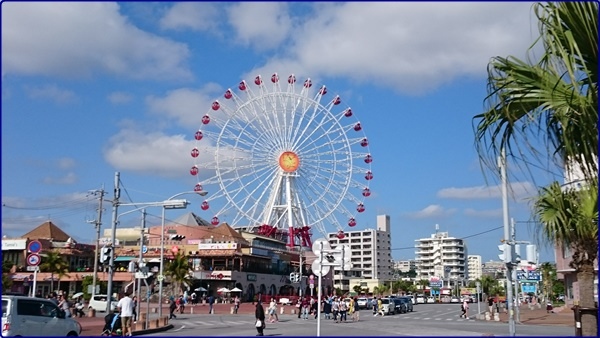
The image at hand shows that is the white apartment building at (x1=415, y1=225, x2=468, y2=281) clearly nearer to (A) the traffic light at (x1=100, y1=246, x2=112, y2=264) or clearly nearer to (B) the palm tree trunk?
(A) the traffic light at (x1=100, y1=246, x2=112, y2=264)

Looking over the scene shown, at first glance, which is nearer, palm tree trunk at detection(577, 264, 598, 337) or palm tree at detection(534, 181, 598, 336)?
palm tree at detection(534, 181, 598, 336)

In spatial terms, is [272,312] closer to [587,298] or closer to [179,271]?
[587,298]

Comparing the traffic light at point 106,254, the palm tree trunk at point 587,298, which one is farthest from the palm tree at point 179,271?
the palm tree trunk at point 587,298

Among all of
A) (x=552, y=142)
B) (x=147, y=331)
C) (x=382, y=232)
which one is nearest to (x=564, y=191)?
(x=552, y=142)

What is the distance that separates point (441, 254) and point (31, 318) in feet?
535

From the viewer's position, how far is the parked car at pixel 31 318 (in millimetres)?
A: 17797

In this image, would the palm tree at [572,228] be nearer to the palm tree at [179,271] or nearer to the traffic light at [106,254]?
the traffic light at [106,254]

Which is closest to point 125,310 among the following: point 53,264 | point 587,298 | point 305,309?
point 587,298

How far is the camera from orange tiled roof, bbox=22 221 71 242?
89438 millimetres

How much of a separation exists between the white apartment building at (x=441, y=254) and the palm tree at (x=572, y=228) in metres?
155

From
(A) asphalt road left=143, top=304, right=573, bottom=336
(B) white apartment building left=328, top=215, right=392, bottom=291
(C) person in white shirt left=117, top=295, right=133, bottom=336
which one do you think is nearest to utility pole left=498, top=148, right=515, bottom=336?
(A) asphalt road left=143, top=304, right=573, bottom=336

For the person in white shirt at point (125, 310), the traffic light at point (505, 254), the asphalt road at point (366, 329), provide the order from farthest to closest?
the asphalt road at point (366, 329) < the person in white shirt at point (125, 310) < the traffic light at point (505, 254)

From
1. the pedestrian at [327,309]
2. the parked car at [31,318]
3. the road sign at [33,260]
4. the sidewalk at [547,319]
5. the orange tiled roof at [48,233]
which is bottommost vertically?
the sidewalk at [547,319]

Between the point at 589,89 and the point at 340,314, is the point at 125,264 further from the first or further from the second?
the point at 589,89
